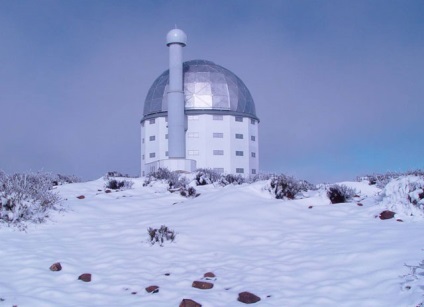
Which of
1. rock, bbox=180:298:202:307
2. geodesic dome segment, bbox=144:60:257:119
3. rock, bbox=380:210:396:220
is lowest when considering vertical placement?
rock, bbox=180:298:202:307

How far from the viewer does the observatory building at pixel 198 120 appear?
105ft

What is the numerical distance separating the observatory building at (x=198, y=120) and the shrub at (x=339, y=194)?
69.3 feet

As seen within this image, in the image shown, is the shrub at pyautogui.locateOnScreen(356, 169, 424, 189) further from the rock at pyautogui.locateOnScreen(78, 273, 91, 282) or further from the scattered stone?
the rock at pyautogui.locateOnScreen(78, 273, 91, 282)

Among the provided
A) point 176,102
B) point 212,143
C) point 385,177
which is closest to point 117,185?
point 385,177

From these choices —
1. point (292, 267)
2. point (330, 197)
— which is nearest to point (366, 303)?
point (292, 267)

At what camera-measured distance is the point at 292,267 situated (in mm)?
6258

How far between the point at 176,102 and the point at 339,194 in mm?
22072

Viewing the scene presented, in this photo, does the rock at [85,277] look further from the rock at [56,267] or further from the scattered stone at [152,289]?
the scattered stone at [152,289]

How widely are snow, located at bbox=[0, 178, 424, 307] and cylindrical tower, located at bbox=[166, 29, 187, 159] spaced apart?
2099cm

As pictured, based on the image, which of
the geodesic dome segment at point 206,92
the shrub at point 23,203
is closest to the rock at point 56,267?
the shrub at point 23,203

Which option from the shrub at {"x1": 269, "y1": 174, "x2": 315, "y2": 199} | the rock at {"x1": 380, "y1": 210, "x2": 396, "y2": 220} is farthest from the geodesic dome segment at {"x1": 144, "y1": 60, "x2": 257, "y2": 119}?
the rock at {"x1": 380, "y1": 210, "x2": 396, "y2": 220}

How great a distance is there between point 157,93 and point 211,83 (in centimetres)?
428

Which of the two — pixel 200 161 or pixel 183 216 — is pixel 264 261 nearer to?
pixel 183 216

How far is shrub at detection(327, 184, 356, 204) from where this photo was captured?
10.8 m
